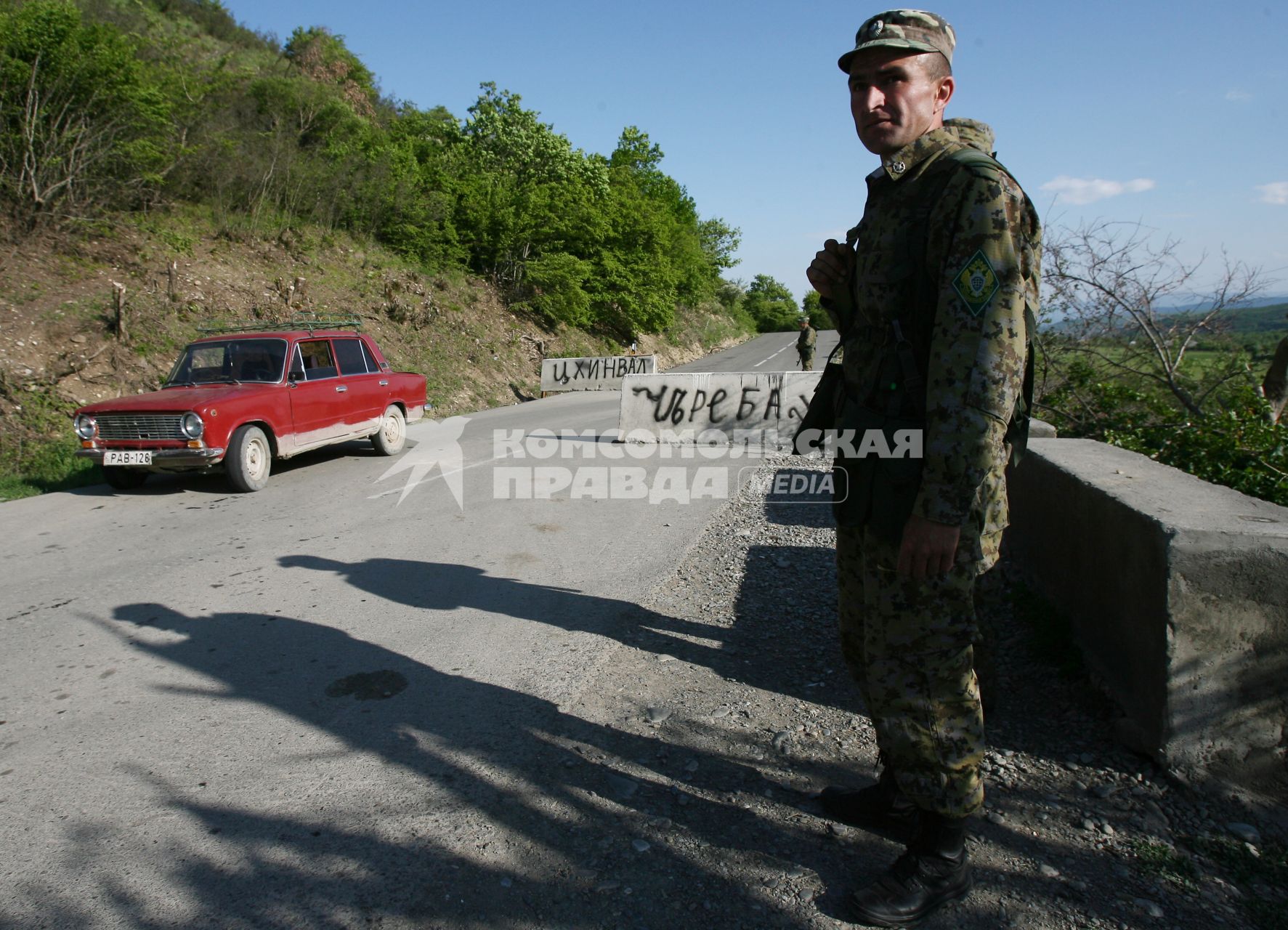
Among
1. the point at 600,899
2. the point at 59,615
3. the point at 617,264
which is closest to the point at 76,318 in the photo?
the point at 59,615

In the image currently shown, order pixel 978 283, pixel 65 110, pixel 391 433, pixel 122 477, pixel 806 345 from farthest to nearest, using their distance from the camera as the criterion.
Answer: pixel 806 345 < pixel 65 110 < pixel 391 433 < pixel 122 477 < pixel 978 283

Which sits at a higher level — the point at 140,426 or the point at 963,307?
the point at 963,307

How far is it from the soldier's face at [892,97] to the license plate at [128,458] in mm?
8563

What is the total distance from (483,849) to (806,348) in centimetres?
2019

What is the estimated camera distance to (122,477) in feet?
30.0

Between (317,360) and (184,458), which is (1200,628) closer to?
(184,458)

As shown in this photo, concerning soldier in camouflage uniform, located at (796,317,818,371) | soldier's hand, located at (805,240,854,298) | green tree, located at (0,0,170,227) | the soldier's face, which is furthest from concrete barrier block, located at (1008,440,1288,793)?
soldier in camouflage uniform, located at (796,317,818,371)

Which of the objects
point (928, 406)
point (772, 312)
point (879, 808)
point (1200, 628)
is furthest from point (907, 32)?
point (772, 312)

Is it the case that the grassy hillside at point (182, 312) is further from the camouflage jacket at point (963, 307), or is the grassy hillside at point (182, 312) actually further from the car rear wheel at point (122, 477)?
the camouflage jacket at point (963, 307)

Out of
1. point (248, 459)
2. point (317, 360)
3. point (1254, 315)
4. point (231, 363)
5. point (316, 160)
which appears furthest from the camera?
point (316, 160)

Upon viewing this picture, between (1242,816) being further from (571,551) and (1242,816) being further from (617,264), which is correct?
(617,264)

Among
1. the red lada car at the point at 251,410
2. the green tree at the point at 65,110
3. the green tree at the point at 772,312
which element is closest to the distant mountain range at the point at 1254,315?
the red lada car at the point at 251,410

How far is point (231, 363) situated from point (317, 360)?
1.02 meters

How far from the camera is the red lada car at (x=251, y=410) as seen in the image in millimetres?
8625
